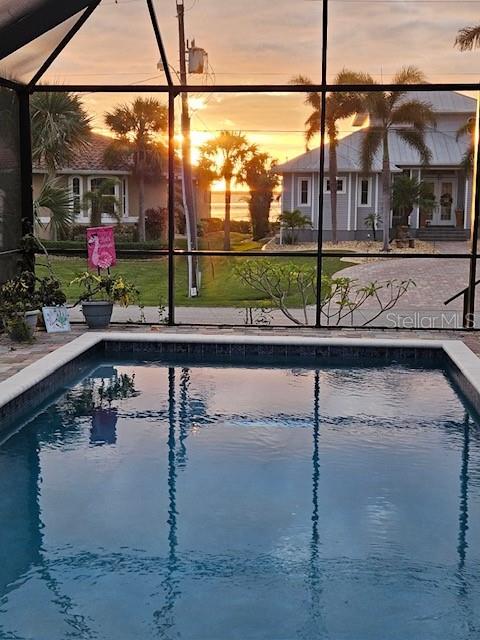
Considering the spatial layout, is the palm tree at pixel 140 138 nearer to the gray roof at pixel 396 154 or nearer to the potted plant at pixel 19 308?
the gray roof at pixel 396 154

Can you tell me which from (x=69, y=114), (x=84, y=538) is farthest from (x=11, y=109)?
(x=84, y=538)

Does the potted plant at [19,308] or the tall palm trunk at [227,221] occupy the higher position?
the tall palm trunk at [227,221]

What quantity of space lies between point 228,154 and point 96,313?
3.61 meters

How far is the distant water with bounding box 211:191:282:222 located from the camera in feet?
33.7

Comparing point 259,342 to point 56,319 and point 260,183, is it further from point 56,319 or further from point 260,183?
point 260,183

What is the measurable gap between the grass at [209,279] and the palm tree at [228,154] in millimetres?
862

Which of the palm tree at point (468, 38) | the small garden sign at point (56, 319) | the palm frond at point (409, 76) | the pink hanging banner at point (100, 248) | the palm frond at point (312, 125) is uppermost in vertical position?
the palm tree at point (468, 38)

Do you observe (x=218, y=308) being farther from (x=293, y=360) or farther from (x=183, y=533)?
(x=183, y=533)

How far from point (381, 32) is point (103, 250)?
3818 mm

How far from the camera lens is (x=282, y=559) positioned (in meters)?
3.66

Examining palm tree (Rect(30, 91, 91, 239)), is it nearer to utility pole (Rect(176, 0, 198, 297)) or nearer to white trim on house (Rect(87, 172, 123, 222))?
utility pole (Rect(176, 0, 198, 297))

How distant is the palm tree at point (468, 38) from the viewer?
801cm

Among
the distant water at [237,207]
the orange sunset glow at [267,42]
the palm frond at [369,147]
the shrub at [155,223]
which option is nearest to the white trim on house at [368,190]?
the palm frond at [369,147]

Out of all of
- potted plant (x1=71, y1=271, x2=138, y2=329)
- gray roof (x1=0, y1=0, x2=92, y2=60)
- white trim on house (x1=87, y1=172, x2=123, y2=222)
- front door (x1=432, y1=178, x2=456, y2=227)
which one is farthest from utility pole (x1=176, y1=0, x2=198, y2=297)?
front door (x1=432, y1=178, x2=456, y2=227)
